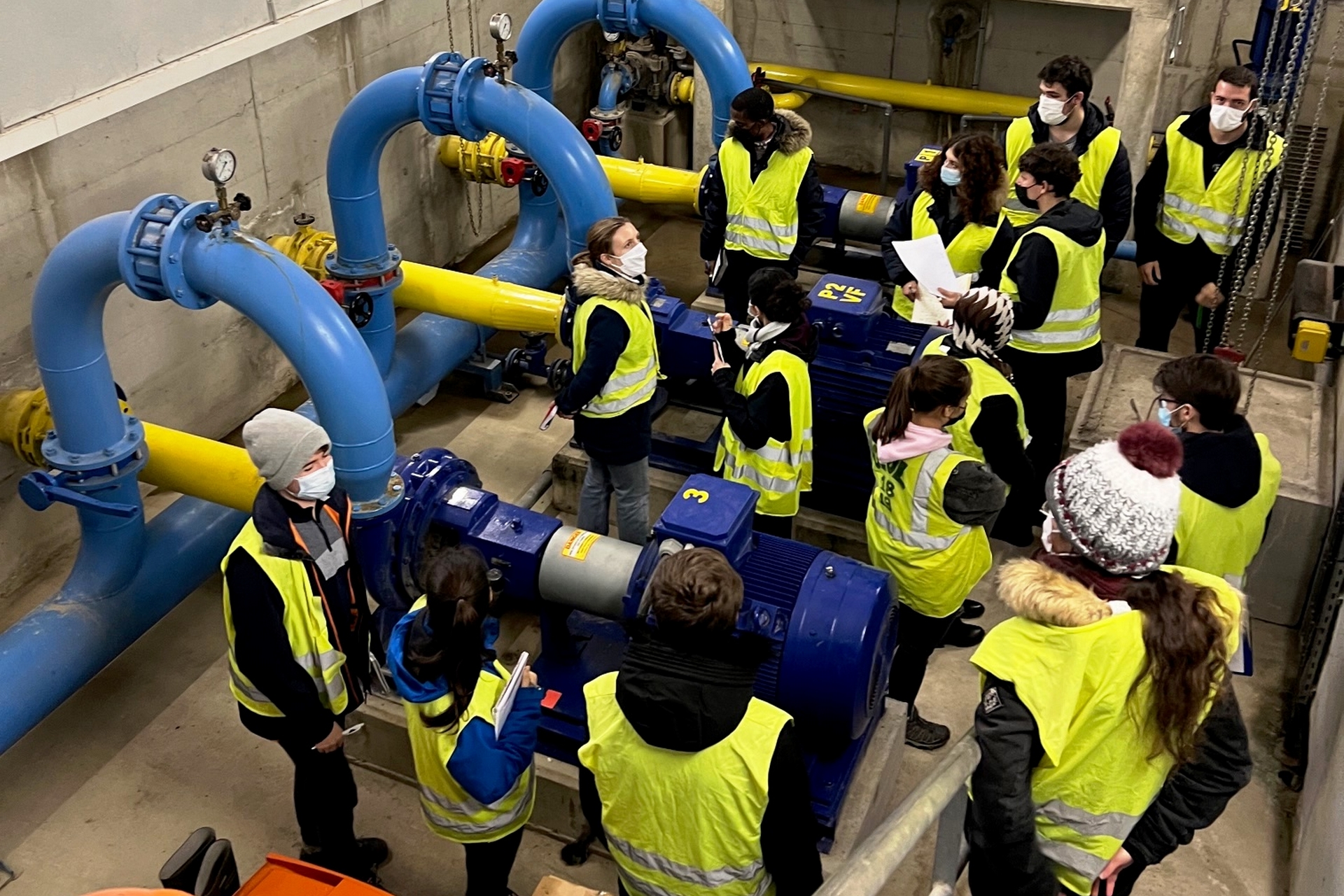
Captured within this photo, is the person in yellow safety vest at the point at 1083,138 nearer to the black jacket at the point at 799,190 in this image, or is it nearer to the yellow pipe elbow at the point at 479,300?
the black jacket at the point at 799,190

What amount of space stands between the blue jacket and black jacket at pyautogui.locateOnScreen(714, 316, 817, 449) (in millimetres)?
1224

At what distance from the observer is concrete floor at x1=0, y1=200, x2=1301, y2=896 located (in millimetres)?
3277

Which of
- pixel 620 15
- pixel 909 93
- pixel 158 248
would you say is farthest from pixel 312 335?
pixel 909 93

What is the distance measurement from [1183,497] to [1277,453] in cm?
A: 154

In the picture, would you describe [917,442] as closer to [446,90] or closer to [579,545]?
[579,545]

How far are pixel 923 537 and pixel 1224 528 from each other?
2.45 feet

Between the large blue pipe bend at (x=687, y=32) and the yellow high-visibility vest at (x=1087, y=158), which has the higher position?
the large blue pipe bend at (x=687, y=32)

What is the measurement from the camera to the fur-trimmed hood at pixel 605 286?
3.60 metres

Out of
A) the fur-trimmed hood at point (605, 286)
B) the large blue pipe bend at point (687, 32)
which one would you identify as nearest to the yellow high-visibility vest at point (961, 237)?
the fur-trimmed hood at point (605, 286)

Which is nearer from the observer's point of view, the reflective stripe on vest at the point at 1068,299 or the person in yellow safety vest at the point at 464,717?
the person in yellow safety vest at the point at 464,717

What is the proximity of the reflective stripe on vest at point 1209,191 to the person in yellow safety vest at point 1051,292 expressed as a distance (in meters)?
0.79

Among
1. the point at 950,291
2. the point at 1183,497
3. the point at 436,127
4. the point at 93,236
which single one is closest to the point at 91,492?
the point at 93,236

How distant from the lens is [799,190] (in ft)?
15.7

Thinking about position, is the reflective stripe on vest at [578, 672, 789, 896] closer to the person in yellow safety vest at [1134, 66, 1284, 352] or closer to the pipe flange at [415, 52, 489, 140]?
the pipe flange at [415, 52, 489, 140]
